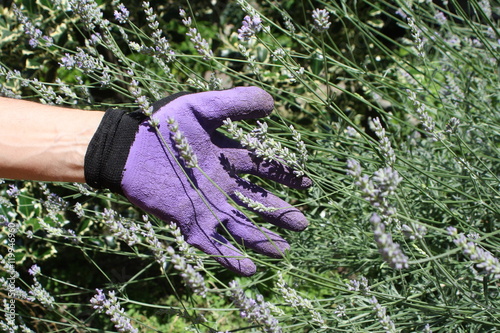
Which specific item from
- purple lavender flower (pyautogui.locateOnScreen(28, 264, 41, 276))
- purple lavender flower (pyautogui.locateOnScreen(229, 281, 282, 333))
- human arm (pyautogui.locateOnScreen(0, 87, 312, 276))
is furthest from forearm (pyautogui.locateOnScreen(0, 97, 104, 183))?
purple lavender flower (pyautogui.locateOnScreen(229, 281, 282, 333))

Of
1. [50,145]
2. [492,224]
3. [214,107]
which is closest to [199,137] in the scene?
[214,107]

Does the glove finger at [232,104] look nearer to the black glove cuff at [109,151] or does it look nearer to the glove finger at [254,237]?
the black glove cuff at [109,151]

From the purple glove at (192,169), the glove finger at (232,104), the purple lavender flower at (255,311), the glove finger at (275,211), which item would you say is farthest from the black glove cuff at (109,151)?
the purple lavender flower at (255,311)

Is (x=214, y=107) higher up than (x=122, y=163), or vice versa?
(x=214, y=107)

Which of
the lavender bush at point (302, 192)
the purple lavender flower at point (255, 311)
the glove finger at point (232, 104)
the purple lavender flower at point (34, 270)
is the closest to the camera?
the purple lavender flower at point (255, 311)

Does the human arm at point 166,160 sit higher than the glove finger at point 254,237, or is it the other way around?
the human arm at point 166,160

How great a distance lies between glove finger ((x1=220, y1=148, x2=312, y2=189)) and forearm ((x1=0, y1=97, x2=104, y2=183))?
404 millimetres

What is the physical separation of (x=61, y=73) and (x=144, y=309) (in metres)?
1.25

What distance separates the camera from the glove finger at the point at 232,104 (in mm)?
1221

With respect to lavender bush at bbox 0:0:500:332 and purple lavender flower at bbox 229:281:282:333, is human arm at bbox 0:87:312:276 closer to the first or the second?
lavender bush at bbox 0:0:500:332

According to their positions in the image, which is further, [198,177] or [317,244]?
[317,244]

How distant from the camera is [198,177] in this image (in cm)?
130

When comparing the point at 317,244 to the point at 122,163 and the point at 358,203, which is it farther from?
the point at 122,163

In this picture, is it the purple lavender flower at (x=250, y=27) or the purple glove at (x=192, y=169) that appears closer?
the purple lavender flower at (x=250, y=27)
